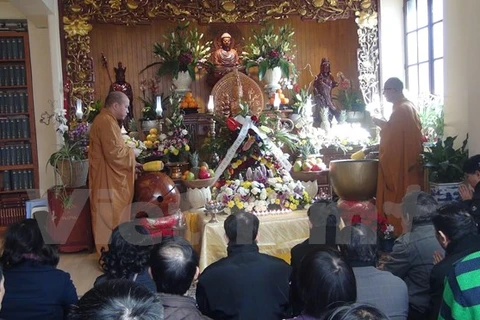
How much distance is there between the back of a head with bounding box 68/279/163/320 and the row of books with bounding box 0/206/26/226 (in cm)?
638

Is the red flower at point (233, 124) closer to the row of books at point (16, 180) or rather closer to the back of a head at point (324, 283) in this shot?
the row of books at point (16, 180)

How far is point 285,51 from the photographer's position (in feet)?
22.8

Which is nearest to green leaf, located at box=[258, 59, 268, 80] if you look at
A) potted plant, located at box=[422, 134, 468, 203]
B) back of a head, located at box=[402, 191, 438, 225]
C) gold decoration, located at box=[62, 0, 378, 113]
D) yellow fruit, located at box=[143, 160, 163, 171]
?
gold decoration, located at box=[62, 0, 378, 113]

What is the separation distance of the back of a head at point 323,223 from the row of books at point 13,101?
16.9 feet

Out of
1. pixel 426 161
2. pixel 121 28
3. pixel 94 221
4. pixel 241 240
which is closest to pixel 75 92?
pixel 121 28

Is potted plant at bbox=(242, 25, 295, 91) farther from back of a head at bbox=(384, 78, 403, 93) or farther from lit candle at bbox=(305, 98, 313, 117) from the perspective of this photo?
back of a head at bbox=(384, 78, 403, 93)

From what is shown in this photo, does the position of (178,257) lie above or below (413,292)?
above

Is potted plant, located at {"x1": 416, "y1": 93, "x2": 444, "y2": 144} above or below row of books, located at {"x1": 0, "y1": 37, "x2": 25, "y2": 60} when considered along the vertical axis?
below

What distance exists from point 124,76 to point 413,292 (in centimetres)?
512

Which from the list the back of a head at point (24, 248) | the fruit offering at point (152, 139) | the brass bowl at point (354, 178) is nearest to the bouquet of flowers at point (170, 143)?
the fruit offering at point (152, 139)

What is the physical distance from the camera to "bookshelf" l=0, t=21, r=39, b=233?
687 centimetres

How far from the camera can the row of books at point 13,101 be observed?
694cm

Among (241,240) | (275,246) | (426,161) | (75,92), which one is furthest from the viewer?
(75,92)

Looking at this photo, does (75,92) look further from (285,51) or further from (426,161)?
(426,161)
